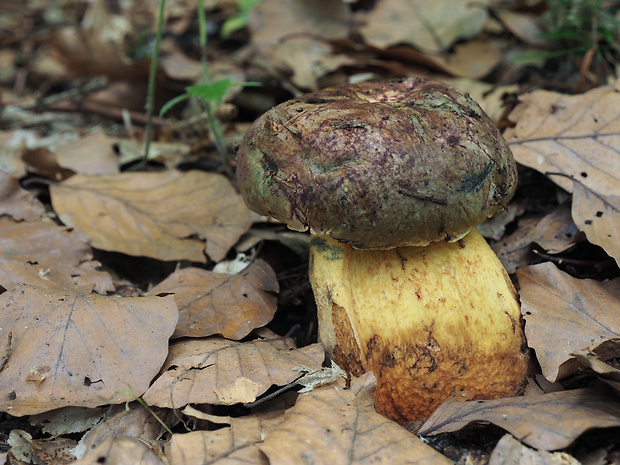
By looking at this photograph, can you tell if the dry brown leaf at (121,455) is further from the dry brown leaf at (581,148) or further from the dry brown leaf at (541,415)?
the dry brown leaf at (581,148)

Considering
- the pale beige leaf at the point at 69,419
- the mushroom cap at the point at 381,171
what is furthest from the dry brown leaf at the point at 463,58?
the pale beige leaf at the point at 69,419

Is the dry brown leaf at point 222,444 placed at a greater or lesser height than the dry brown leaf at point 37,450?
→ greater

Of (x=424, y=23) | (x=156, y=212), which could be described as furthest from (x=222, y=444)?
(x=424, y=23)

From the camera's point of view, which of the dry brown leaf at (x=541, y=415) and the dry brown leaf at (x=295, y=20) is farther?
the dry brown leaf at (x=295, y=20)

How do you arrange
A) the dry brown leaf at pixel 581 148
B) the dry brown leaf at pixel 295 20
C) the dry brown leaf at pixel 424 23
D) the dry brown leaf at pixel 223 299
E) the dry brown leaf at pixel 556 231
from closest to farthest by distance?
the dry brown leaf at pixel 223 299, the dry brown leaf at pixel 581 148, the dry brown leaf at pixel 556 231, the dry brown leaf at pixel 424 23, the dry brown leaf at pixel 295 20

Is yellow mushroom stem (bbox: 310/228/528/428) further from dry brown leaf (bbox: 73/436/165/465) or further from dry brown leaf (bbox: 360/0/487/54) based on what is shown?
dry brown leaf (bbox: 360/0/487/54)

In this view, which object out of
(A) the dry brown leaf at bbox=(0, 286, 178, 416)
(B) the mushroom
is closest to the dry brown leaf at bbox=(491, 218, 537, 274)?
(B) the mushroom

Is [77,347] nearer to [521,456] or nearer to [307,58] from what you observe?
[521,456]
